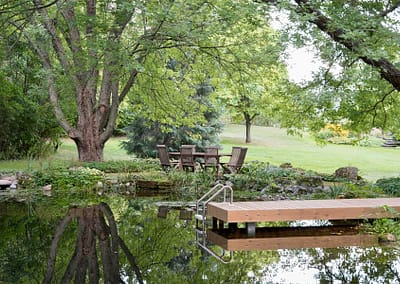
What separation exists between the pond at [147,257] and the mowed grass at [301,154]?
19.8ft

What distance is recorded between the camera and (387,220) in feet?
28.0

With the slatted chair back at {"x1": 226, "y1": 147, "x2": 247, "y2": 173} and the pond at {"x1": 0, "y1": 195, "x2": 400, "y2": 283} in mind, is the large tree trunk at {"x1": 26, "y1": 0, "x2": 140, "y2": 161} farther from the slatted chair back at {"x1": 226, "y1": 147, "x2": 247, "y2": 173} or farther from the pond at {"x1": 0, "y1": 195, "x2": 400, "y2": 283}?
the pond at {"x1": 0, "y1": 195, "x2": 400, "y2": 283}

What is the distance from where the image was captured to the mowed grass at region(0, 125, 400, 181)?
2005 cm

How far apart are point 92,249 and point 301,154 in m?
21.1

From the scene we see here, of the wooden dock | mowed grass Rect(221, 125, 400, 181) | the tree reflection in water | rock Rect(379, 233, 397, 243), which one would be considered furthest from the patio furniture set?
rock Rect(379, 233, 397, 243)

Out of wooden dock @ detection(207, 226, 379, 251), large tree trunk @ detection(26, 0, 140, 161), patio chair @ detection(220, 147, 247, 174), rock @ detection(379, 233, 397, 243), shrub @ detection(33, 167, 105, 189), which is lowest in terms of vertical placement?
wooden dock @ detection(207, 226, 379, 251)

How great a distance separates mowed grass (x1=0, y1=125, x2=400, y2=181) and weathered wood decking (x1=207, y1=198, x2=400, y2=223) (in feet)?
23.6

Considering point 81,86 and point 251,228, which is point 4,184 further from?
point 251,228

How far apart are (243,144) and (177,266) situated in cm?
2502

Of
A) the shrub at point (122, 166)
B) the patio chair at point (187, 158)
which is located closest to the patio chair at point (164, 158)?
the patio chair at point (187, 158)

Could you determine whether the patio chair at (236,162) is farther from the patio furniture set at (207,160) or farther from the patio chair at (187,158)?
the patio chair at (187,158)

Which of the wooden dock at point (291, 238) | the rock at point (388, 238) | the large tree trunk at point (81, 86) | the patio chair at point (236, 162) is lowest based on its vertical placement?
the wooden dock at point (291, 238)

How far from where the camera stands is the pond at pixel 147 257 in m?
5.73

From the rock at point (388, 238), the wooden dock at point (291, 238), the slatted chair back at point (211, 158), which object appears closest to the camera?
the wooden dock at point (291, 238)
